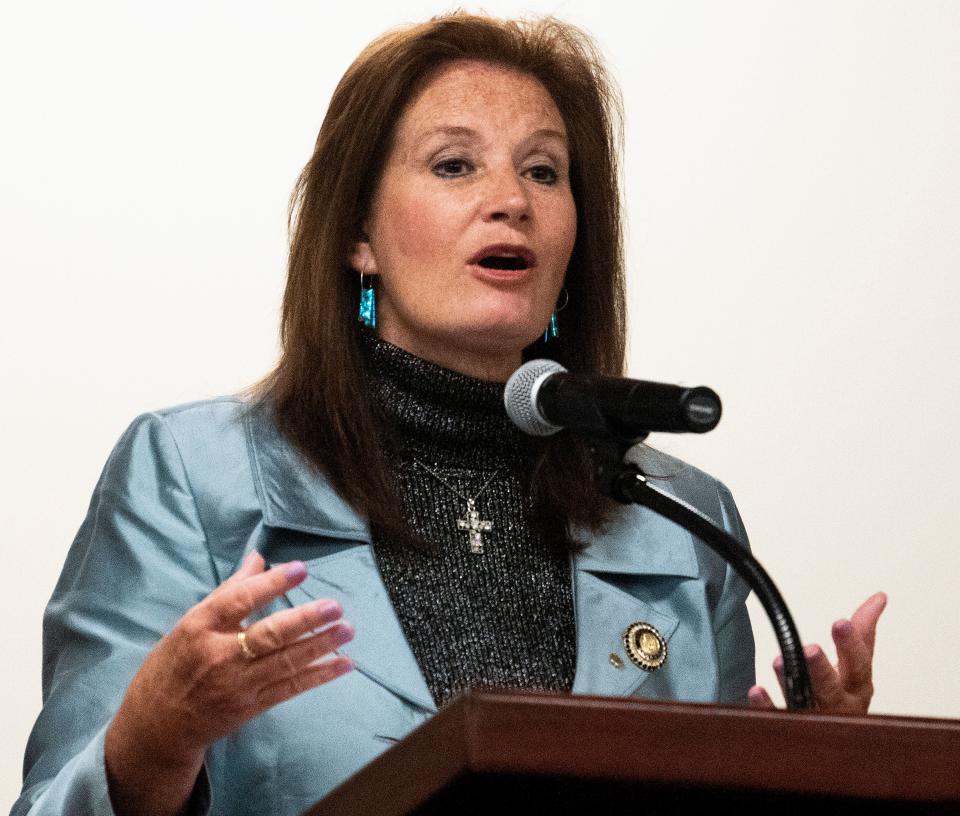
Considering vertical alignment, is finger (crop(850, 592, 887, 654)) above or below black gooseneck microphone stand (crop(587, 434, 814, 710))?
below

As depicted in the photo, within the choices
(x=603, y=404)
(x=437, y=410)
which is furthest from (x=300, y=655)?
(x=437, y=410)

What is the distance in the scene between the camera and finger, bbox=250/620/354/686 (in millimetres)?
1228

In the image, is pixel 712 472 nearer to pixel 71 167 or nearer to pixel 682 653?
pixel 682 653

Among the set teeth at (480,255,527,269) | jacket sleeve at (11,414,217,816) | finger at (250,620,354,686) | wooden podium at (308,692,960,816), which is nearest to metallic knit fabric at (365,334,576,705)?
teeth at (480,255,527,269)

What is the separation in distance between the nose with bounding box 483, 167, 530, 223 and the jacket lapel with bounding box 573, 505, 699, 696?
1.34ft

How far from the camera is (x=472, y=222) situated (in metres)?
2.10

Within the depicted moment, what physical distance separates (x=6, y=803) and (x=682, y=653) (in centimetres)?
90

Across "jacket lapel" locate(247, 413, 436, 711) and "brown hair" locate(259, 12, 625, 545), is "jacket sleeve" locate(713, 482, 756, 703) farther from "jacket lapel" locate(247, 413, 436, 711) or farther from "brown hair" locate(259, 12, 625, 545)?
"jacket lapel" locate(247, 413, 436, 711)

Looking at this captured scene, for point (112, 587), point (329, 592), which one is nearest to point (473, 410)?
point (329, 592)

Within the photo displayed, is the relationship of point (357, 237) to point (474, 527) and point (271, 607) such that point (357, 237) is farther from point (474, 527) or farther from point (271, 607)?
point (271, 607)

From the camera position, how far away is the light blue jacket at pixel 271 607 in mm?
1767

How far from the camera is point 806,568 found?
2697 mm

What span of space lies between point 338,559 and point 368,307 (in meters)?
0.43

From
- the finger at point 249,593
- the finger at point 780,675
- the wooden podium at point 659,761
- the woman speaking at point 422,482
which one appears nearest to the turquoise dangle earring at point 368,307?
the woman speaking at point 422,482
